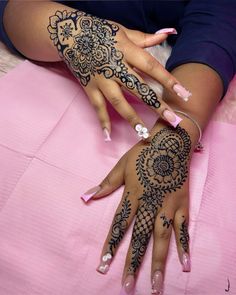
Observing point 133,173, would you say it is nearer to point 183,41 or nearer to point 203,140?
point 203,140

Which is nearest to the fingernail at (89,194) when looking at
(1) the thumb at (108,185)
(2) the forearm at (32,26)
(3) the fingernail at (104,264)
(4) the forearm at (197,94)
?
(1) the thumb at (108,185)

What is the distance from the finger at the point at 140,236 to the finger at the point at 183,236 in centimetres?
5

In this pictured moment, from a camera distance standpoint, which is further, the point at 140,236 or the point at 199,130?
the point at 199,130

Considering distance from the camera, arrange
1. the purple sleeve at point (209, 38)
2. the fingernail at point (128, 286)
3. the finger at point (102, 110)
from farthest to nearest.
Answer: the purple sleeve at point (209, 38), the finger at point (102, 110), the fingernail at point (128, 286)

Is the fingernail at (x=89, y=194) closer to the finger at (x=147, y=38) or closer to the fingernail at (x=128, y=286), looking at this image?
the fingernail at (x=128, y=286)

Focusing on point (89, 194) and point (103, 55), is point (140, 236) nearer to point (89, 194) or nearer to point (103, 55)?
point (89, 194)

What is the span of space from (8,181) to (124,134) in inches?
10.1

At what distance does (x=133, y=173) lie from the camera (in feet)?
2.15

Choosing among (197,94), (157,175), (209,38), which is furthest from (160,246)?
(209,38)

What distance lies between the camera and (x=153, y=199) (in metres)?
0.63

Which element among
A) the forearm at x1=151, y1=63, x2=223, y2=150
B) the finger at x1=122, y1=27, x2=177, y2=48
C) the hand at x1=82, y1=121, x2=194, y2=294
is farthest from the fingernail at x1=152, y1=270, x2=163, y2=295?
the finger at x1=122, y1=27, x2=177, y2=48

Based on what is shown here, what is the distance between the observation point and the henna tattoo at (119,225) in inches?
23.7

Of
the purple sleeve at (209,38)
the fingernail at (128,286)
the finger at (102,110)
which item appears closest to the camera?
the fingernail at (128,286)

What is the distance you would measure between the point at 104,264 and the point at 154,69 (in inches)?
14.0
